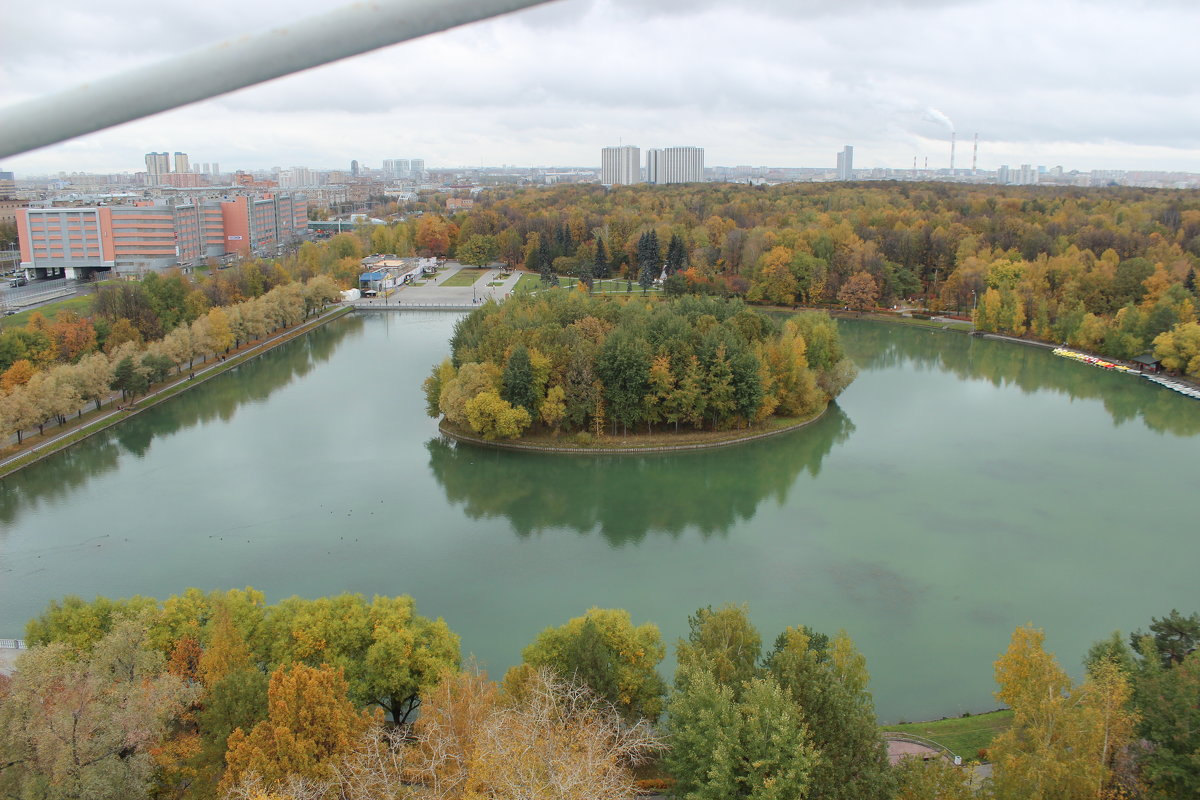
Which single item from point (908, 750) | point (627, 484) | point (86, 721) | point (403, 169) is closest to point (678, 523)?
point (627, 484)

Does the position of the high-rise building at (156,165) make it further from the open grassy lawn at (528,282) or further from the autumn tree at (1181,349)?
the autumn tree at (1181,349)

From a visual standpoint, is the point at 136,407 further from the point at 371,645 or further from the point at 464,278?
the point at 464,278

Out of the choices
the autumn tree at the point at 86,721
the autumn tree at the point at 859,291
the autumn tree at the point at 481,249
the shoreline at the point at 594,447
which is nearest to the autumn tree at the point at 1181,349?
the autumn tree at the point at 859,291

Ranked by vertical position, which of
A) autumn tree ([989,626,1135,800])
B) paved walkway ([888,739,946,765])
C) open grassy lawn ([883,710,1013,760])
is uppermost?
autumn tree ([989,626,1135,800])

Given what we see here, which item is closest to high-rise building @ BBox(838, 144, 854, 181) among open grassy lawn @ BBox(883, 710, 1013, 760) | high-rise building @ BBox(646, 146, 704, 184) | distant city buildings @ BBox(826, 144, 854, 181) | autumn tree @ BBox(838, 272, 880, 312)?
distant city buildings @ BBox(826, 144, 854, 181)

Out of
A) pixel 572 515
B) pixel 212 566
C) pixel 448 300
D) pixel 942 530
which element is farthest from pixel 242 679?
pixel 448 300

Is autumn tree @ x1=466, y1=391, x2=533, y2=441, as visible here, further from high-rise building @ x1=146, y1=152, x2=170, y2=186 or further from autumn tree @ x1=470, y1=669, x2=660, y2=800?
high-rise building @ x1=146, y1=152, x2=170, y2=186
